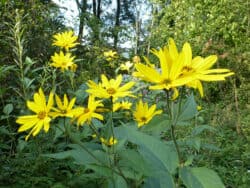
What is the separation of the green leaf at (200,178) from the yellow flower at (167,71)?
0.60 feet

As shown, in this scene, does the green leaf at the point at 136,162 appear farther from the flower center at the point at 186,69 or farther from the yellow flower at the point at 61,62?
the yellow flower at the point at 61,62

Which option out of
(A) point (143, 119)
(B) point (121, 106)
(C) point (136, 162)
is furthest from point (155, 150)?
(B) point (121, 106)

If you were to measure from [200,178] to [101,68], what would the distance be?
3.47 meters

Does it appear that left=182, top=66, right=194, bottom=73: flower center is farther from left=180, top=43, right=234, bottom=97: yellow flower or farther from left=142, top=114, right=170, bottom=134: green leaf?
left=142, top=114, right=170, bottom=134: green leaf

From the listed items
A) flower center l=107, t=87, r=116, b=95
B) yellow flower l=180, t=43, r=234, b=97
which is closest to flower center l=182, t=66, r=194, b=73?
yellow flower l=180, t=43, r=234, b=97

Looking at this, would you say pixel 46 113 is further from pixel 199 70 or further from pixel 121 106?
pixel 121 106

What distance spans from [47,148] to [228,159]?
1908 millimetres

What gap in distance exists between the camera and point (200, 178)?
873mm

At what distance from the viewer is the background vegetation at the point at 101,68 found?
195cm

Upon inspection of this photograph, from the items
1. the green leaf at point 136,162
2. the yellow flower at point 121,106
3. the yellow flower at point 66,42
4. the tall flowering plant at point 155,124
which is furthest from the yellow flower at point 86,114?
the yellow flower at point 66,42

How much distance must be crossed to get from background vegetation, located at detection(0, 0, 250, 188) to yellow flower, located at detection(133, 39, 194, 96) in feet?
1.90

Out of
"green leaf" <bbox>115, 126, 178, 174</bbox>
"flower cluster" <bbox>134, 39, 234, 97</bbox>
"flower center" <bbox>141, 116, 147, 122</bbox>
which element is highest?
"flower cluster" <bbox>134, 39, 234, 97</bbox>

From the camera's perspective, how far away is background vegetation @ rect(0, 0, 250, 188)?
1.95 metres

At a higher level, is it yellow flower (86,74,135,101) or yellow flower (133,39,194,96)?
yellow flower (133,39,194,96)
